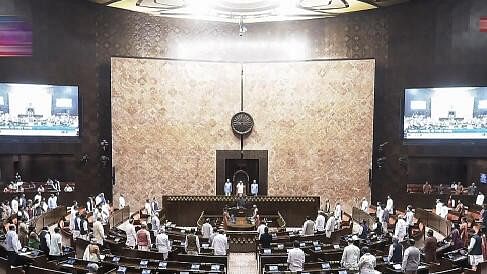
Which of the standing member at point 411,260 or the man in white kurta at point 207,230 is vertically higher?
the standing member at point 411,260

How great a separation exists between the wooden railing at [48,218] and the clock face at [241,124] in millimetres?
9415

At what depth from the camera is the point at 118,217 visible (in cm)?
2164

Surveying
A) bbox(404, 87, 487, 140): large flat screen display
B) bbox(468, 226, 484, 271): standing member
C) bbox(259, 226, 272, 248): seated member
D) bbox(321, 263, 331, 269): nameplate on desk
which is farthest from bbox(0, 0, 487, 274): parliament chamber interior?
bbox(321, 263, 331, 269): nameplate on desk

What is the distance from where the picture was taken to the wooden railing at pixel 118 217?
20417mm

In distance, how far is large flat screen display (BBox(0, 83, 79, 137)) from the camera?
24.0 m

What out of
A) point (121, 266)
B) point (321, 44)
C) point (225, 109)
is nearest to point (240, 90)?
point (225, 109)

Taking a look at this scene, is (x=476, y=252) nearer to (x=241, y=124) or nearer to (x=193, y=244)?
(x=193, y=244)

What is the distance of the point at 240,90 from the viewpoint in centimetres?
2614

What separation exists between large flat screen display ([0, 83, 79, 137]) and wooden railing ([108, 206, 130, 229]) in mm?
5218

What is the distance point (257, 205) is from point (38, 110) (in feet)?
38.9

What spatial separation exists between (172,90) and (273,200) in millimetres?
7947

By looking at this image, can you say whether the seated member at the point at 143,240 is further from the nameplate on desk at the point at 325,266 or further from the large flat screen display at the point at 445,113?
the large flat screen display at the point at 445,113

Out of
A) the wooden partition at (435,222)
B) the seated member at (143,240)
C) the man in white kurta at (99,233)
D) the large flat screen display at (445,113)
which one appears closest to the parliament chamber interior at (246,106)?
the large flat screen display at (445,113)

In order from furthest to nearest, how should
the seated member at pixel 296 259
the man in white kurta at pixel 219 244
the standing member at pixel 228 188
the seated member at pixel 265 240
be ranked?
the standing member at pixel 228 188 → the seated member at pixel 265 240 → the man in white kurta at pixel 219 244 → the seated member at pixel 296 259
